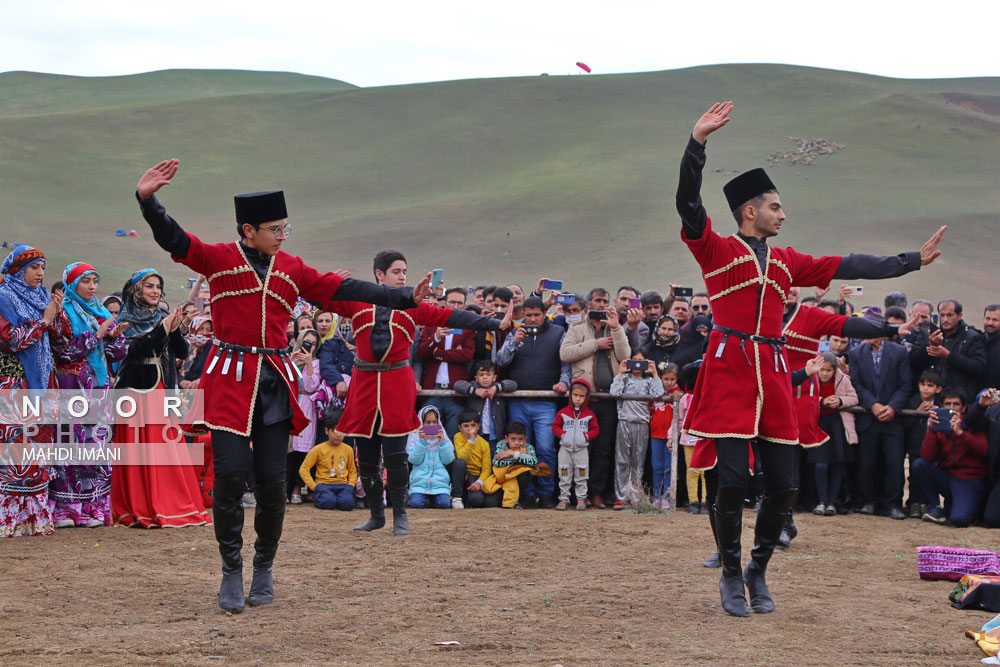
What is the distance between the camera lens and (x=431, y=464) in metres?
11.0

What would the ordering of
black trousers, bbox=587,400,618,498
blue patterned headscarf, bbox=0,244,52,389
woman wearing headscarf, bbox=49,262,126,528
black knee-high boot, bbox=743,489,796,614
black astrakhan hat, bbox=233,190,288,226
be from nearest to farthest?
black astrakhan hat, bbox=233,190,288,226
black knee-high boot, bbox=743,489,796,614
blue patterned headscarf, bbox=0,244,52,389
woman wearing headscarf, bbox=49,262,126,528
black trousers, bbox=587,400,618,498

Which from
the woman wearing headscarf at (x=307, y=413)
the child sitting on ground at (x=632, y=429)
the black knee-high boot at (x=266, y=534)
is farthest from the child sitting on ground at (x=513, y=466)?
the black knee-high boot at (x=266, y=534)

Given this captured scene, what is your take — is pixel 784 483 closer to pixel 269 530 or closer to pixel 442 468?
pixel 269 530

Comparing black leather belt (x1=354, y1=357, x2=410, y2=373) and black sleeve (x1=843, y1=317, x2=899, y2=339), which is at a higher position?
black sleeve (x1=843, y1=317, x2=899, y2=339)

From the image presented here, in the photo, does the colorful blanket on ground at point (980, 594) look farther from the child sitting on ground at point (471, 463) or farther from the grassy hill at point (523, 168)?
the grassy hill at point (523, 168)

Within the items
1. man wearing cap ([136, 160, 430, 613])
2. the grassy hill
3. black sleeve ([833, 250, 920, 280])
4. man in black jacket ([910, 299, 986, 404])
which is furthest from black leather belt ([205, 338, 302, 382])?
the grassy hill

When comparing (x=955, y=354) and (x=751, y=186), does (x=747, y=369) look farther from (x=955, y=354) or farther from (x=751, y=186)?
(x=955, y=354)

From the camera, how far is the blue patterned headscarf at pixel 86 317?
9.16 m

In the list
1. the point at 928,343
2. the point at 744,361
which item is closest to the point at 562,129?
the point at 928,343

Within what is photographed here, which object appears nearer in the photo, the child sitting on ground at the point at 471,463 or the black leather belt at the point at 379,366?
the black leather belt at the point at 379,366

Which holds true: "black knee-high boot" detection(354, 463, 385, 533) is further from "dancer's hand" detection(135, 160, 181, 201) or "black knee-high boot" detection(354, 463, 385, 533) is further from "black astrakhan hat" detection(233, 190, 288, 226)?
"dancer's hand" detection(135, 160, 181, 201)

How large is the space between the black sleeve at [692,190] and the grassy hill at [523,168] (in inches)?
1262

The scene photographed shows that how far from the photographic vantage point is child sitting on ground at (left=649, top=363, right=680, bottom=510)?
430 inches

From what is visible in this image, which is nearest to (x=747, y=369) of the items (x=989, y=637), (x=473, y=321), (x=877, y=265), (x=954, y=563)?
(x=877, y=265)
